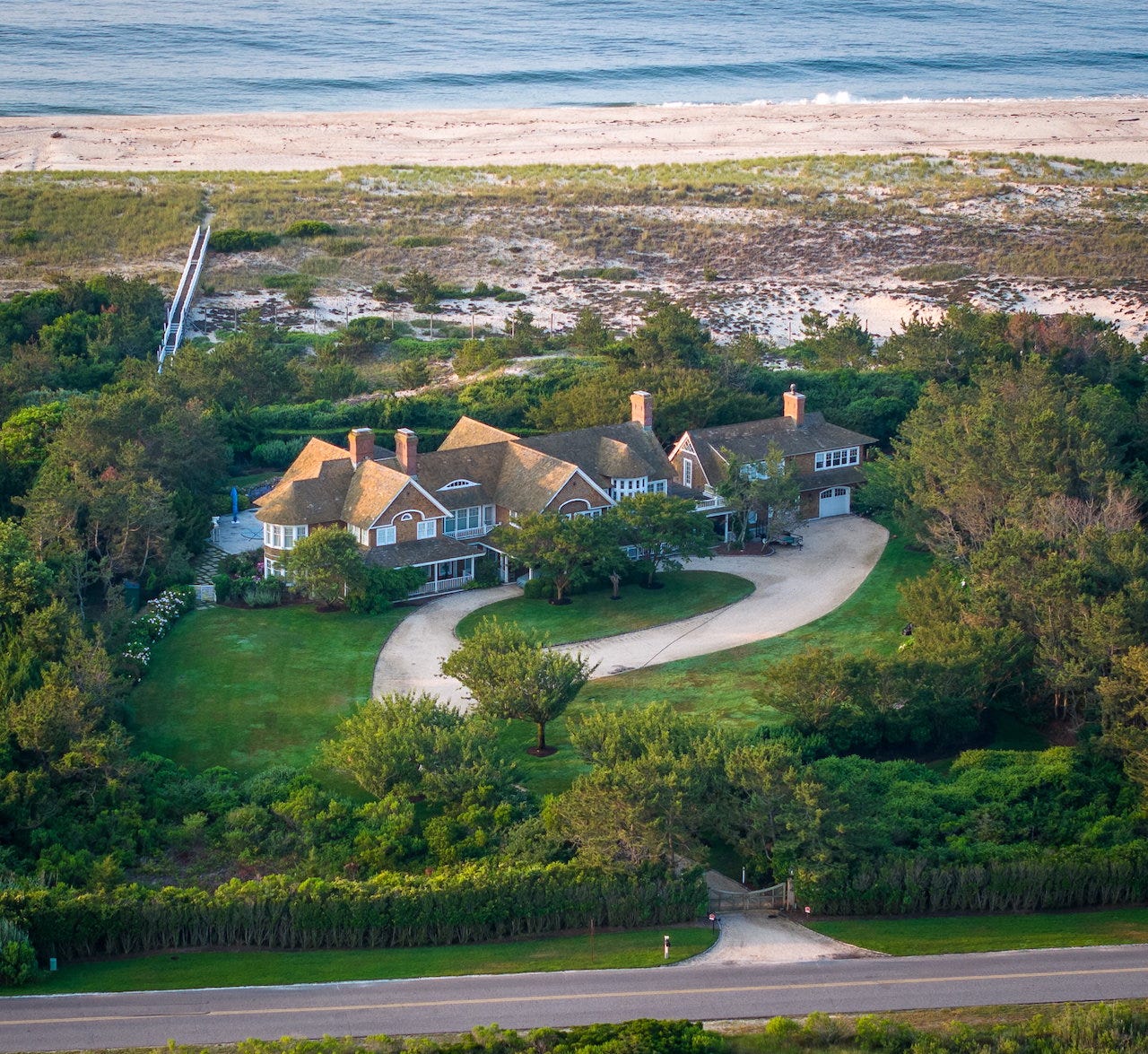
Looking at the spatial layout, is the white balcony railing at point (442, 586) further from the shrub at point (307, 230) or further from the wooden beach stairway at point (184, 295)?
the shrub at point (307, 230)

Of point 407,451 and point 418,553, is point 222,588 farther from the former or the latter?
point 407,451

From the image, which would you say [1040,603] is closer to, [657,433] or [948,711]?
[948,711]

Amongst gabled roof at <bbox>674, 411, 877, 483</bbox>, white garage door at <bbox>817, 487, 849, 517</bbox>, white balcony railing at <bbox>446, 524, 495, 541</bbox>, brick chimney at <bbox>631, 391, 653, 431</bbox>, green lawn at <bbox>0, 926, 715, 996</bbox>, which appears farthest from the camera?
white garage door at <bbox>817, 487, 849, 517</bbox>

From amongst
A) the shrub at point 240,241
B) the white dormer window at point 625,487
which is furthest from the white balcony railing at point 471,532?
the shrub at point 240,241

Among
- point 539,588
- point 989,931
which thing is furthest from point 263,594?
point 989,931

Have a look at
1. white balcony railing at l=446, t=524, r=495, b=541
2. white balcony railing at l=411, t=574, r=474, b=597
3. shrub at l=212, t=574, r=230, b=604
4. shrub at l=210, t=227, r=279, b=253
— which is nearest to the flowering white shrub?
shrub at l=212, t=574, r=230, b=604

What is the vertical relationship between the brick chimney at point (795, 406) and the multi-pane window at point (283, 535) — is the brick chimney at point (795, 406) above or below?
above

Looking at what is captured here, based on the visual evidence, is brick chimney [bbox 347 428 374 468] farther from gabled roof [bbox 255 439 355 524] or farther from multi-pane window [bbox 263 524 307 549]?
multi-pane window [bbox 263 524 307 549]
